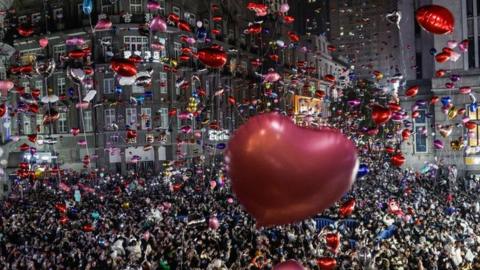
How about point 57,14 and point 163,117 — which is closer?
point 163,117

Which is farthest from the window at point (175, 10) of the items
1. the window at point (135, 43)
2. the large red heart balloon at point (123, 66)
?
the large red heart balloon at point (123, 66)

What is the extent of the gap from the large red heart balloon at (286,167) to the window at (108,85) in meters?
34.7

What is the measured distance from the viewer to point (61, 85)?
3988 centimetres

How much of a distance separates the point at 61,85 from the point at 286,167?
3909 centimetres

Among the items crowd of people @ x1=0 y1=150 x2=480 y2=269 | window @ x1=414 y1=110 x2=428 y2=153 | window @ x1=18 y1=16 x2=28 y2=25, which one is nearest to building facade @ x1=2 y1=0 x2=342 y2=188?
window @ x1=18 y1=16 x2=28 y2=25

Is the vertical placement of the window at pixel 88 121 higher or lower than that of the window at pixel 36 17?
lower

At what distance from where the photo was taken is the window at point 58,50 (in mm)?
39344

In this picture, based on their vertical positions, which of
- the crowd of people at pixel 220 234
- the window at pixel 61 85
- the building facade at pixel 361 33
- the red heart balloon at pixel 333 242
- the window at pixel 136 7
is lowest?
the crowd of people at pixel 220 234

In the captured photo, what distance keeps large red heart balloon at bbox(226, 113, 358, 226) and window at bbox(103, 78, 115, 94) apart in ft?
114

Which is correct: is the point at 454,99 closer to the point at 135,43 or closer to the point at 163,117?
the point at 163,117

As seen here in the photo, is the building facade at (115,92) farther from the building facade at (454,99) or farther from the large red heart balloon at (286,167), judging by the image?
the large red heart balloon at (286,167)

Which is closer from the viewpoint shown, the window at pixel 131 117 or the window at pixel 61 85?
the window at pixel 131 117

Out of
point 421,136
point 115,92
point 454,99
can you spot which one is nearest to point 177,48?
point 115,92

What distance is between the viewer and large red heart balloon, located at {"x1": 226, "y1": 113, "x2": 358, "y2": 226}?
4.33 m
